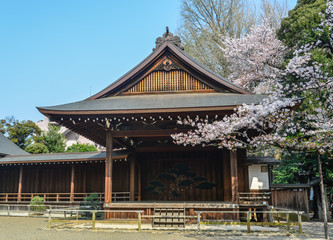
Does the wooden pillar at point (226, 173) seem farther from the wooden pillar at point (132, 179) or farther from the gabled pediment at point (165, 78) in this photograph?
the wooden pillar at point (132, 179)

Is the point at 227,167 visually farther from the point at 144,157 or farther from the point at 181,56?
the point at 181,56

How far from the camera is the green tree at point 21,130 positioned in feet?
123

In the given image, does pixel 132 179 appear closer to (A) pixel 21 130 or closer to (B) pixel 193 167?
(B) pixel 193 167

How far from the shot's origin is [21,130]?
123 feet

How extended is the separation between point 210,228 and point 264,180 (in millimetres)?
6617

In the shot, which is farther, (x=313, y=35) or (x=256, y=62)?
(x=256, y=62)

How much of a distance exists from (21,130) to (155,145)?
81.5 ft

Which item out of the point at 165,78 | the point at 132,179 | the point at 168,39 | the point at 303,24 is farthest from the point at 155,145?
the point at 303,24

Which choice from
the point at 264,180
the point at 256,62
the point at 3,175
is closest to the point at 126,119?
the point at 264,180

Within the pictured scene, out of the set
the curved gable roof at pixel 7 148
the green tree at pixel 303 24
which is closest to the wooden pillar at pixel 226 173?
the green tree at pixel 303 24

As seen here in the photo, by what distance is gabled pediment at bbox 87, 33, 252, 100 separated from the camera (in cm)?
Answer: 1622

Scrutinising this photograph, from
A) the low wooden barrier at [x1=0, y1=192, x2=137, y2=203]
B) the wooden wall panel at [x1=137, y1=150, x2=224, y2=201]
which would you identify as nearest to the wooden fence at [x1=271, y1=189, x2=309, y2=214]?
the wooden wall panel at [x1=137, y1=150, x2=224, y2=201]

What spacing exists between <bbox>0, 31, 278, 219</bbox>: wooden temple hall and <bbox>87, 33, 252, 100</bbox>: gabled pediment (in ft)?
0.17

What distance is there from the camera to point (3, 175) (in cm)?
2439
